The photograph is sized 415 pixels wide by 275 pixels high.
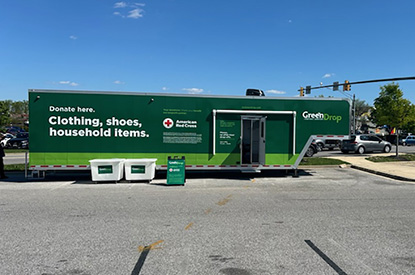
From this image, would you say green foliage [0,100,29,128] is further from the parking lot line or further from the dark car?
the parking lot line

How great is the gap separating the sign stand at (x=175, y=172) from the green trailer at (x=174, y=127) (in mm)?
1066

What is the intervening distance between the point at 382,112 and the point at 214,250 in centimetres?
2090

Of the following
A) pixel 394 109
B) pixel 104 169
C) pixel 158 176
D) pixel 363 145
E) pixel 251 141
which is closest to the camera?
pixel 104 169

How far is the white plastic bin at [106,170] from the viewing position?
1117 cm

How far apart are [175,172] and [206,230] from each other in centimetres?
532

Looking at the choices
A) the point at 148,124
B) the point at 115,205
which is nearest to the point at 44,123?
the point at 148,124

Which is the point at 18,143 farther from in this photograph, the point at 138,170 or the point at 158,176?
the point at 138,170

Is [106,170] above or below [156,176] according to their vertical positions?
above

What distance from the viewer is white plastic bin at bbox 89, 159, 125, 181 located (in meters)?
11.2

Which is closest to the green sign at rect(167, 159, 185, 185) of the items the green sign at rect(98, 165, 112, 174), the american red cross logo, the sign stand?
the sign stand

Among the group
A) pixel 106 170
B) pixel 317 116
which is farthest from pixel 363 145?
pixel 106 170

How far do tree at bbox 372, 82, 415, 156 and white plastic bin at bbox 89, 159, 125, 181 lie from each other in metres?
18.2

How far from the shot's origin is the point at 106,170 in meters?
11.2

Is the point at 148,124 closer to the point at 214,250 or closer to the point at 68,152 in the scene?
the point at 68,152
